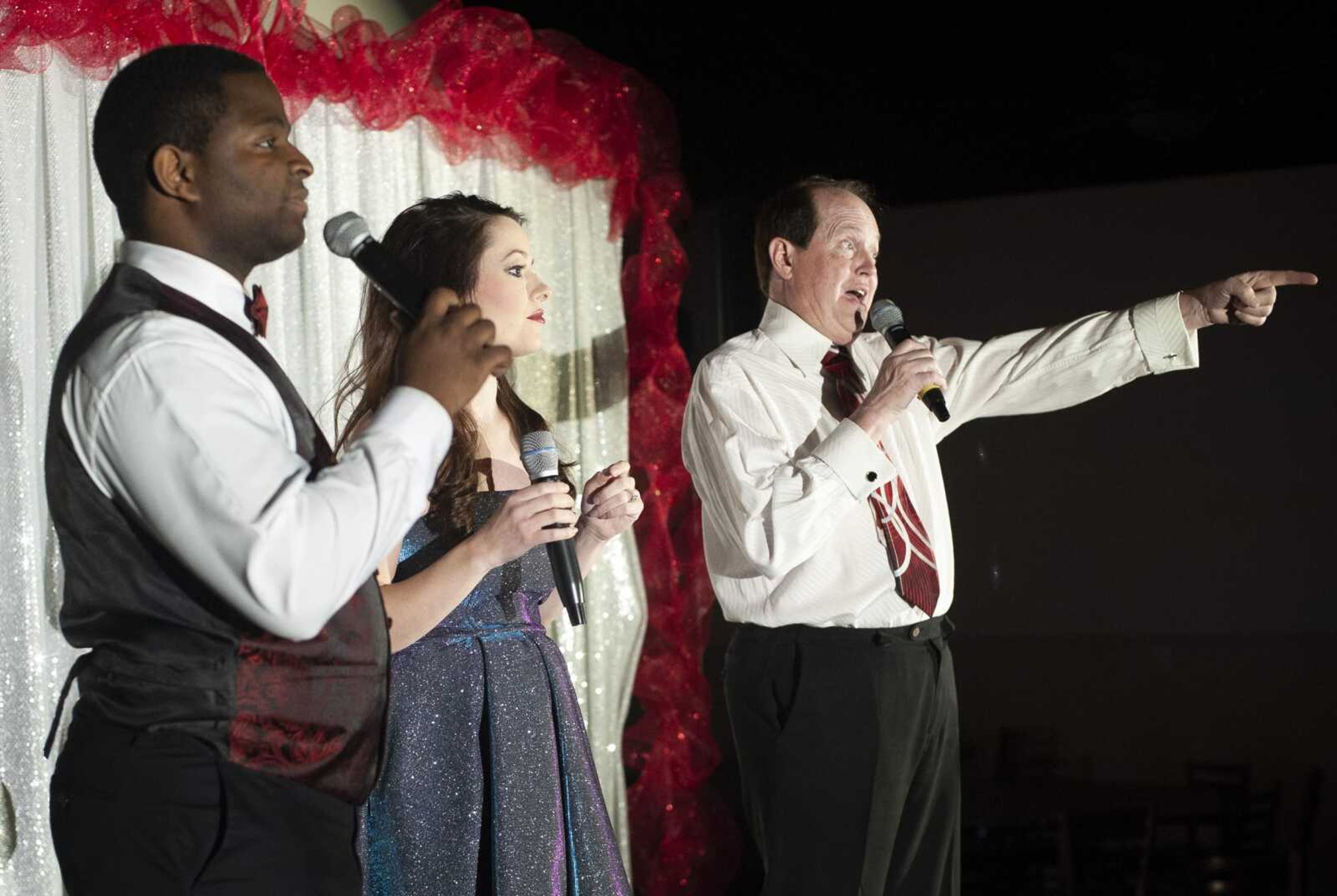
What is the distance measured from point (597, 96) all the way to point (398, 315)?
4.42 ft

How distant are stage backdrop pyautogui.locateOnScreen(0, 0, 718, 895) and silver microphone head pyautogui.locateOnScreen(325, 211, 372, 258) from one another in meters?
0.92

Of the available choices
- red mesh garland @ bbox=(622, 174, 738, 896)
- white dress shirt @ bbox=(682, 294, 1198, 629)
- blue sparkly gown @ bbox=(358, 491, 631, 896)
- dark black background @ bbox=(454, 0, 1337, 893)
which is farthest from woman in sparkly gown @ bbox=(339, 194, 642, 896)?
dark black background @ bbox=(454, 0, 1337, 893)

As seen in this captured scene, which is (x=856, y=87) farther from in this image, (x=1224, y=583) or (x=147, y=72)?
(x=1224, y=583)

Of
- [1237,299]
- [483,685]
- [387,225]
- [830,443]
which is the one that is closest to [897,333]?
[830,443]

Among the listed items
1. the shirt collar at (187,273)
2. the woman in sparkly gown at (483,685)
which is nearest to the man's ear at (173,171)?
the shirt collar at (187,273)

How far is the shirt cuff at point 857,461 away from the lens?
2.24 metres

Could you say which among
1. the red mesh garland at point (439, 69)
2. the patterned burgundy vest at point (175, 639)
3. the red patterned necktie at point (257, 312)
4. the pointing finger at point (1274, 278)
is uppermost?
the red mesh garland at point (439, 69)

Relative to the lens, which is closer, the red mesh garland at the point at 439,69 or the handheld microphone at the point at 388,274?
the handheld microphone at the point at 388,274

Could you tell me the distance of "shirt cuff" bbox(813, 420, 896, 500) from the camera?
2240mm

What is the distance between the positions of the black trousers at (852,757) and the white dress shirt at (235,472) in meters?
1.27

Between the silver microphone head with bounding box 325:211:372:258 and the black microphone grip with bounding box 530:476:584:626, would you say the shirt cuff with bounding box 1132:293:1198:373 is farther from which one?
the silver microphone head with bounding box 325:211:372:258

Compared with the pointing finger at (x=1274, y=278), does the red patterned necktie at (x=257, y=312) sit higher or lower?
lower

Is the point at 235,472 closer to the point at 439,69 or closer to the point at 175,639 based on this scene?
the point at 175,639

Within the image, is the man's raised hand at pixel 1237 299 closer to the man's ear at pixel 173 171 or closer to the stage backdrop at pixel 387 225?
the stage backdrop at pixel 387 225
